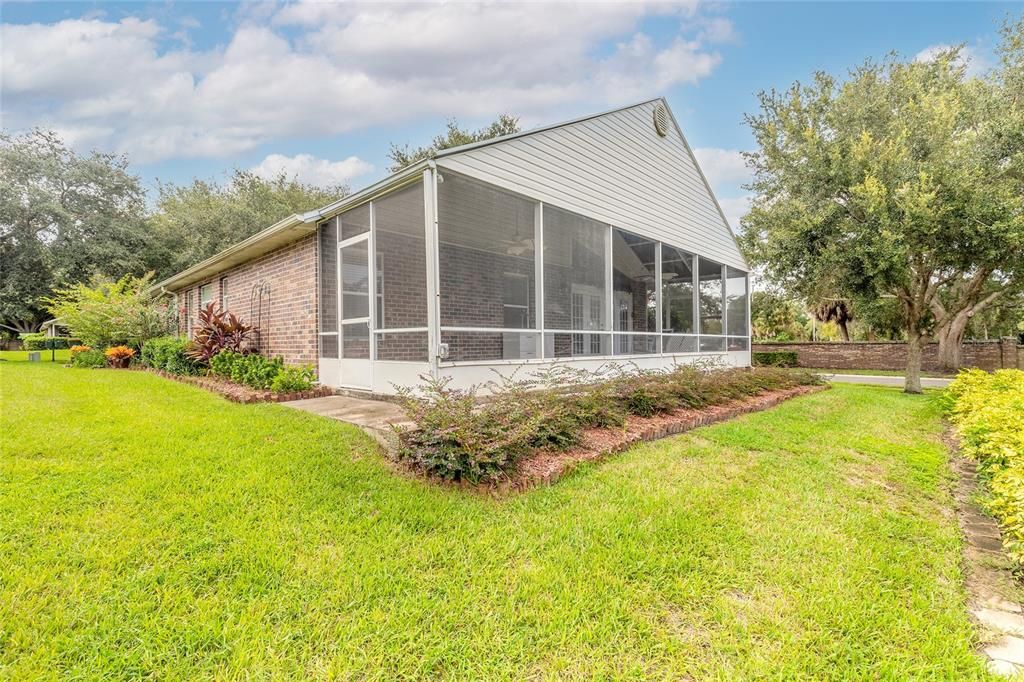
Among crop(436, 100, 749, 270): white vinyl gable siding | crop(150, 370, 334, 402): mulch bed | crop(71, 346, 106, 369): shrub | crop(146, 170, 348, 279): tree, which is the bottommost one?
crop(150, 370, 334, 402): mulch bed

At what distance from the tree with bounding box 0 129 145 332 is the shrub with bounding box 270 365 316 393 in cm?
1793

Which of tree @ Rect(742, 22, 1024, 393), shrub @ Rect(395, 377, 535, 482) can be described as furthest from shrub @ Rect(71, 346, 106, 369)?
tree @ Rect(742, 22, 1024, 393)

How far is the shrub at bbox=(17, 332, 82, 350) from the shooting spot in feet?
54.0

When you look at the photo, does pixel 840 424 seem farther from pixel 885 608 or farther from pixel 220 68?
pixel 220 68

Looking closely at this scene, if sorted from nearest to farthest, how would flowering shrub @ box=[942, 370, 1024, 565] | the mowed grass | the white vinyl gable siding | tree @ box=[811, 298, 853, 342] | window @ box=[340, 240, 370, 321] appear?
the mowed grass → flowering shrub @ box=[942, 370, 1024, 565] → window @ box=[340, 240, 370, 321] → the white vinyl gable siding → tree @ box=[811, 298, 853, 342]

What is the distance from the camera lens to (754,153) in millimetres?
14305

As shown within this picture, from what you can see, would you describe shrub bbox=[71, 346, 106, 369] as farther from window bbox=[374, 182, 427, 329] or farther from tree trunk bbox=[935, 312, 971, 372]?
tree trunk bbox=[935, 312, 971, 372]

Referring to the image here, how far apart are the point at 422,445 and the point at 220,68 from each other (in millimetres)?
11611

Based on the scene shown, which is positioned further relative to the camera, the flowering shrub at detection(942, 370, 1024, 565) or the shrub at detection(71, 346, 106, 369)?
the shrub at detection(71, 346, 106, 369)

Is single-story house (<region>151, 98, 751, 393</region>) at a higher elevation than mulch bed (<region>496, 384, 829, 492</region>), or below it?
higher

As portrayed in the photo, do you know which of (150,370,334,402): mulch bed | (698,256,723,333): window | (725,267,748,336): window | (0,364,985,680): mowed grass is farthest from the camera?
(725,267,748,336): window

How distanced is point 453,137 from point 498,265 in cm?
1680

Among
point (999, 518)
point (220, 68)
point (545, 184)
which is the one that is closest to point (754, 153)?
point (545, 184)

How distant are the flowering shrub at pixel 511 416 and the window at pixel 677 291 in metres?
3.89
